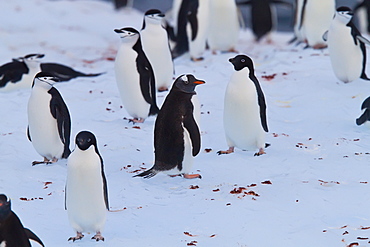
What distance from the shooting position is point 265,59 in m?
9.41

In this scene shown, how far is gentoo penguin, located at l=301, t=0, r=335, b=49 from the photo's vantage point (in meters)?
9.07

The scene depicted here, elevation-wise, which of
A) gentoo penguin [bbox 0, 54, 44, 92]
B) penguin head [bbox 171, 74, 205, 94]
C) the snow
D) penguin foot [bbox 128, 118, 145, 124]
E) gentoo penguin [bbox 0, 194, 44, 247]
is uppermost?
penguin head [bbox 171, 74, 205, 94]

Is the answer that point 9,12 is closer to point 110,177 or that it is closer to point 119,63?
point 119,63

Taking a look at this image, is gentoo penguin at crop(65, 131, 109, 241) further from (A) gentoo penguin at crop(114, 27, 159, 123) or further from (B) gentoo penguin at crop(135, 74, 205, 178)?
(A) gentoo penguin at crop(114, 27, 159, 123)

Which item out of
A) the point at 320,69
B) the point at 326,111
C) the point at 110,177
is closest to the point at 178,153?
the point at 110,177

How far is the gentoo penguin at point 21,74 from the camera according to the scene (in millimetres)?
7891

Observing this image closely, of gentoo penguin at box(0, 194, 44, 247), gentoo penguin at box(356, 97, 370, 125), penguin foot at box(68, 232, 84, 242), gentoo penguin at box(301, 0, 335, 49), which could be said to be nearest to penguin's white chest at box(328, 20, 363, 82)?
gentoo penguin at box(356, 97, 370, 125)

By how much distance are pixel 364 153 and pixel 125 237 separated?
2.20m

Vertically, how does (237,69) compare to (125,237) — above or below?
above

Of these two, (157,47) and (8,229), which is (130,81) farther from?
(8,229)

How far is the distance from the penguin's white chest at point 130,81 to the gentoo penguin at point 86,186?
2342mm

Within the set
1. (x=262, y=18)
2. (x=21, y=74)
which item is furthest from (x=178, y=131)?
(x=262, y=18)

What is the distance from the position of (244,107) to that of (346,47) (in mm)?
2327

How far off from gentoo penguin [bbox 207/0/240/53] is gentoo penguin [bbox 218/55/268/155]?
407cm
